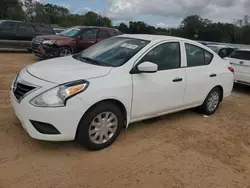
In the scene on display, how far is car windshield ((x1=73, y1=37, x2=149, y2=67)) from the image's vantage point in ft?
13.0

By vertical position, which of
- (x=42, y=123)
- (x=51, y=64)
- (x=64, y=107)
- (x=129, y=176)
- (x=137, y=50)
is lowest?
(x=129, y=176)

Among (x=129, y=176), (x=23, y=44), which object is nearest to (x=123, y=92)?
(x=129, y=176)

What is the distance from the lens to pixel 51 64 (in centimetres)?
395

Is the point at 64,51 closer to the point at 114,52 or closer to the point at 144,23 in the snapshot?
the point at 114,52

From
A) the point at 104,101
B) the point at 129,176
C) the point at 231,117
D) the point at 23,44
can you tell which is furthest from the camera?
the point at 23,44

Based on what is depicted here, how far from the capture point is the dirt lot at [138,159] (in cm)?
298

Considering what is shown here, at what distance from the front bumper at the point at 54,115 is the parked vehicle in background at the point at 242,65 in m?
6.29

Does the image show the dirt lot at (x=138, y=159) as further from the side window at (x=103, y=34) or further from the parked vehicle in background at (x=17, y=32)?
the parked vehicle in background at (x=17, y=32)

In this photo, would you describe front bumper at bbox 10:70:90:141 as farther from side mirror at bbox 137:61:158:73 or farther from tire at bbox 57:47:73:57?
tire at bbox 57:47:73:57

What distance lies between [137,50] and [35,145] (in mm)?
2051

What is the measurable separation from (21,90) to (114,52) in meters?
1.56

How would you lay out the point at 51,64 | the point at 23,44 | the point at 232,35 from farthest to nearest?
the point at 232,35 → the point at 23,44 → the point at 51,64

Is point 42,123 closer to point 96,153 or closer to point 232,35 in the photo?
point 96,153

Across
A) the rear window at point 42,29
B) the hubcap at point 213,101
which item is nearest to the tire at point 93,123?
the hubcap at point 213,101
